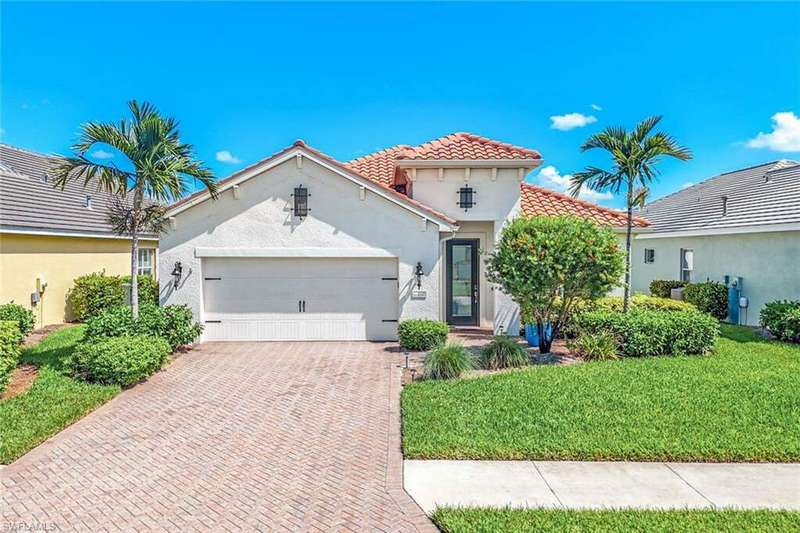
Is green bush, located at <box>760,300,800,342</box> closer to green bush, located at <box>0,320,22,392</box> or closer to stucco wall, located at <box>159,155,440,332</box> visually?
stucco wall, located at <box>159,155,440,332</box>

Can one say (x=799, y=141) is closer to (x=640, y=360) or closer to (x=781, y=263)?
(x=781, y=263)

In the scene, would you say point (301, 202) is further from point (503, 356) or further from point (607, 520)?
point (607, 520)

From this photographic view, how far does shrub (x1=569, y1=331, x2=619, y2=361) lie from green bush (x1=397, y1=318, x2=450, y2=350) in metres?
3.34

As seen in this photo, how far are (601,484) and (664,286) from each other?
1744 cm

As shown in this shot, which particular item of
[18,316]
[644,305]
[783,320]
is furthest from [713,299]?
[18,316]

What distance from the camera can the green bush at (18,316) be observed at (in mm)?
11977

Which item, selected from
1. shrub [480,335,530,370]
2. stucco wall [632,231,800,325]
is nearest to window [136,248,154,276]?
shrub [480,335,530,370]

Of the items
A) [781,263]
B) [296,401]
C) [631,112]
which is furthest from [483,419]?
[781,263]

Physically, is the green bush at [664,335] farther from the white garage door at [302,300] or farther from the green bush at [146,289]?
the green bush at [146,289]

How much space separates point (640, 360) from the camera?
10.0 m

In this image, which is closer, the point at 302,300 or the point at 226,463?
the point at 226,463

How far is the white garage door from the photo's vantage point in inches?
503

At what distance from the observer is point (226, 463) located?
556cm

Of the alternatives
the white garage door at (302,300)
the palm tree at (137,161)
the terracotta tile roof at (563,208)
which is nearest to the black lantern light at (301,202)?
the white garage door at (302,300)
